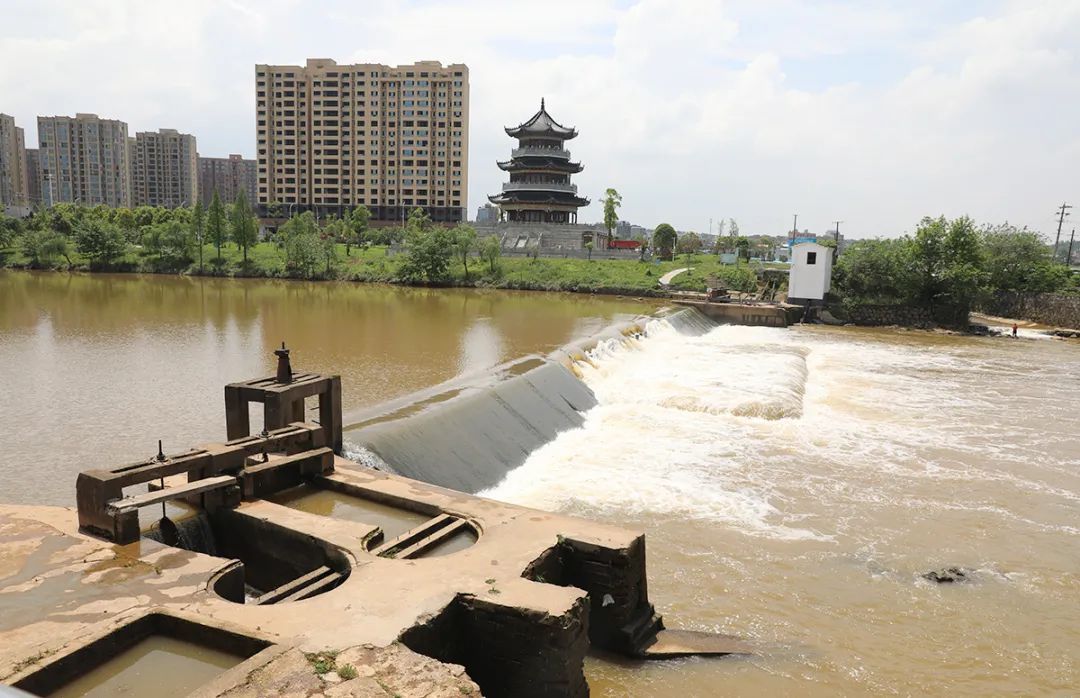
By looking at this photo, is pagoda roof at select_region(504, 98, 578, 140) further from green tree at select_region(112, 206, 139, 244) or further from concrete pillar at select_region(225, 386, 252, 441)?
concrete pillar at select_region(225, 386, 252, 441)

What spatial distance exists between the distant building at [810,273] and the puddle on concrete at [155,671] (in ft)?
139

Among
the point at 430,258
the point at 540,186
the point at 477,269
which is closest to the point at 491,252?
→ the point at 477,269

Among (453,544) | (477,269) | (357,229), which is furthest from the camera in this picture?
(357,229)

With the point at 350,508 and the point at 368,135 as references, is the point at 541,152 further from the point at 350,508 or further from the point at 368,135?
the point at 350,508

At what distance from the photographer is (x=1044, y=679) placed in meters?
7.96

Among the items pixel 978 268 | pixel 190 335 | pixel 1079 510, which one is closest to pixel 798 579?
pixel 1079 510

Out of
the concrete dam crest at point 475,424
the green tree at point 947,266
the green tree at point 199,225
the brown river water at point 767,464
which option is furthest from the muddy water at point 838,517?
the green tree at point 199,225

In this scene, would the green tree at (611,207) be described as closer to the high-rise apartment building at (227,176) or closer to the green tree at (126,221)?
the green tree at (126,221)

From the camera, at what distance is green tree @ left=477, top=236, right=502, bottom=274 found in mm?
57750

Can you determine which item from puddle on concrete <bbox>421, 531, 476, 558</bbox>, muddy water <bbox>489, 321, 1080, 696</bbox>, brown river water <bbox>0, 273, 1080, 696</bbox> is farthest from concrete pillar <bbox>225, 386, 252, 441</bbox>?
muddy water <bbox>489, 321, 1080, 696</bbox>

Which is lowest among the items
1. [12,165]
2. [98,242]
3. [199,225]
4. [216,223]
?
[98,242]

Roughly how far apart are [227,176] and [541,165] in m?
102

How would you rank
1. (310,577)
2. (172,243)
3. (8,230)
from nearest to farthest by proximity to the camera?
1. (310,577)
2. (172,243)
3. (8,230)

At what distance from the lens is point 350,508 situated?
979cm
